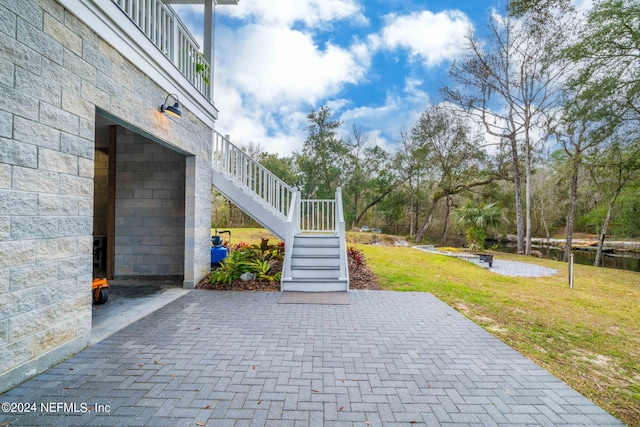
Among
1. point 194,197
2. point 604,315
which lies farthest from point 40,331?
point 604,315

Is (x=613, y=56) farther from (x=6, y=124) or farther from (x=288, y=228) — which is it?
(x=6, y=124)

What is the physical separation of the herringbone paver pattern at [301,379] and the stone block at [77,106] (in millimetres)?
2362

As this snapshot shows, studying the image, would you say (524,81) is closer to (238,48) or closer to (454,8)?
(454,8)

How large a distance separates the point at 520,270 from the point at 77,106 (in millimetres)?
11466

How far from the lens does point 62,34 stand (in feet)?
7.95

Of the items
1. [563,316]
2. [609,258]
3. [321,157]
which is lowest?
[609,258]

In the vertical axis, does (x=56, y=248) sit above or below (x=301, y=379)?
above

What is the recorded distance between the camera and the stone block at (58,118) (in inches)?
91.0

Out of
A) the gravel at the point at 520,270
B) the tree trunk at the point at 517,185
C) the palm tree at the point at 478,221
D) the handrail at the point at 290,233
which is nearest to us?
the handrail at the point at 290,233

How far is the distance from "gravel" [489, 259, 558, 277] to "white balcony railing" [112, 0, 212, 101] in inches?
386

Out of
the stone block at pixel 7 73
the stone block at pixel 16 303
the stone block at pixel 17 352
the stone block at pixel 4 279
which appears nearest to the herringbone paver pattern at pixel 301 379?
the stone block at pixel 17 352

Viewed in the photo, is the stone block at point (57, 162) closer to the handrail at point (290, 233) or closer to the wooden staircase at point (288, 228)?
the wooden staircase at point (288, 228)

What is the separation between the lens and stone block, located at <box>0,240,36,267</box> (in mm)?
2049

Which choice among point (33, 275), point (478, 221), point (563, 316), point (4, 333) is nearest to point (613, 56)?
point (478, 221)
